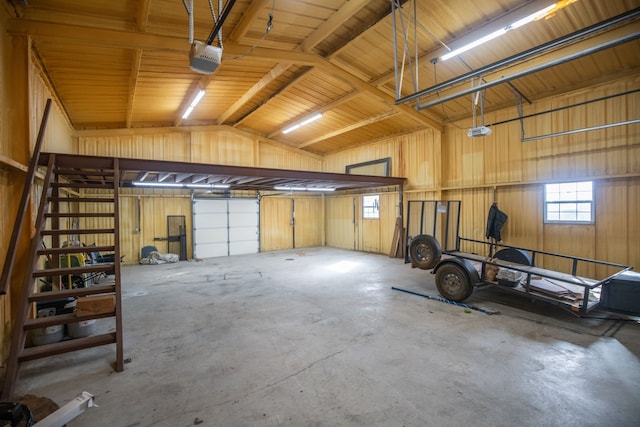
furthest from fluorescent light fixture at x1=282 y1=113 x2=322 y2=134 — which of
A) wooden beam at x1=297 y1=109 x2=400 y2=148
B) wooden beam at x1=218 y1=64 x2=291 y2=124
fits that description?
wooden beam at x1=218 y1=64 x2=291 y2=124

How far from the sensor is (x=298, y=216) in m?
15.2

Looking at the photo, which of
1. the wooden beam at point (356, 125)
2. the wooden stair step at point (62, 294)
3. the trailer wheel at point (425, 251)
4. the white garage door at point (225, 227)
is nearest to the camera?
the wooden stair step at point (62, 294)

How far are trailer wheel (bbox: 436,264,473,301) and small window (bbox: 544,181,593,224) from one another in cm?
398

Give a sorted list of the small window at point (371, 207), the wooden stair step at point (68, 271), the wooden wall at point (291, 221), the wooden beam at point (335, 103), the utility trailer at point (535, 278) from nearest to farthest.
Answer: the wooden stair step at point (68, 271) → the utility trailer at point (535, 278) → the wooden beam at point (335, 103) → the small window at point (371, 207) → the wooden wall at point (291, 221)

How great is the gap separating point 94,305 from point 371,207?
10874 millimetres

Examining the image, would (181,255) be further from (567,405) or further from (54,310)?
(567,405)

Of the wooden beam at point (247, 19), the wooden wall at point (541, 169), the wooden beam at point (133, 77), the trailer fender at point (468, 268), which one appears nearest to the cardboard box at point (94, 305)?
the wooden beam at point (133, 77)

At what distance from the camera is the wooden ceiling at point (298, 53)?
493 cm

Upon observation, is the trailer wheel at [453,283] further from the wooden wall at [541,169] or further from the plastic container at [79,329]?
the plastic container at [79,329]

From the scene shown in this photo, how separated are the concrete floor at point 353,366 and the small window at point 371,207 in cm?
677

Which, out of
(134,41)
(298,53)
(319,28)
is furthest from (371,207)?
(134,41)

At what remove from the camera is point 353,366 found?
355 cm

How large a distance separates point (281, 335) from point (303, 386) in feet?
4.54

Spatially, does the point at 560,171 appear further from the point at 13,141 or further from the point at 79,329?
the point at 13,141
